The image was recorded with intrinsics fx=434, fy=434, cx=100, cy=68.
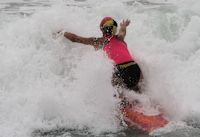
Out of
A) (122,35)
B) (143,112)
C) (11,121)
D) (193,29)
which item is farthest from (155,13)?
(11,121)

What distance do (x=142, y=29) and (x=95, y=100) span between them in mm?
3666

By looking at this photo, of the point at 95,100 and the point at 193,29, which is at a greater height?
the point at 193,29

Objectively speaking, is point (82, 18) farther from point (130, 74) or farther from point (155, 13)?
point (155, 13)

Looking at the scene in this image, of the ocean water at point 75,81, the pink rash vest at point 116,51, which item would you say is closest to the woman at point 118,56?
the pink rash vest at point 116,51

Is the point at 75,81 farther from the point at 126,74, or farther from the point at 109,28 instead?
the point at 109,28

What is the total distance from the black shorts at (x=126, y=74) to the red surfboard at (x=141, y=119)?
371 millimetres

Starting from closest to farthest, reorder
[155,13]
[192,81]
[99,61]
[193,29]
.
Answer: [99,61] < [192,81] < [193,29] < [155,13]

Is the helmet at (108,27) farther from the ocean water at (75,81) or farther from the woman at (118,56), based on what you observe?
the ocean water at (75,81)

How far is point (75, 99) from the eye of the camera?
697cm

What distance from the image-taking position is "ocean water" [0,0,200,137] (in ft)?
21.4

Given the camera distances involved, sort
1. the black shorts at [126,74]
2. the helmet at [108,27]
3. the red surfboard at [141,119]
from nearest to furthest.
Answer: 1. the red surfboard at [141,119]
2. the black shorts at [126,74]
3. the helmet at [108,27]

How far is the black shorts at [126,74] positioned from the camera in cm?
694

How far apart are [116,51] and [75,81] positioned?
88 centimetres

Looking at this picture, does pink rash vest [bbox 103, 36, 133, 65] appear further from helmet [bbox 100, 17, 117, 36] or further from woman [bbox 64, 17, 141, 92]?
helmet [bbox 100, 17, 117, 36]
